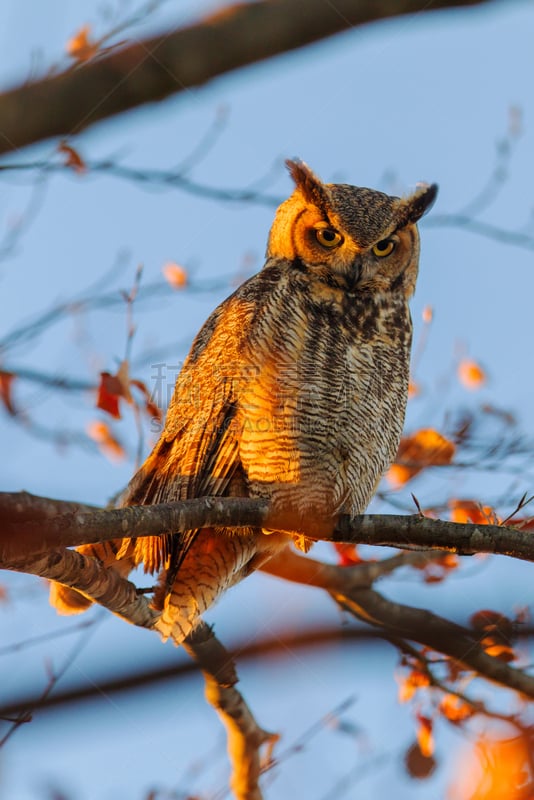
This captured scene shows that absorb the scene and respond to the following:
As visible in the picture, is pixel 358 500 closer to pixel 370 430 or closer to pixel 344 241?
pixel 370 430

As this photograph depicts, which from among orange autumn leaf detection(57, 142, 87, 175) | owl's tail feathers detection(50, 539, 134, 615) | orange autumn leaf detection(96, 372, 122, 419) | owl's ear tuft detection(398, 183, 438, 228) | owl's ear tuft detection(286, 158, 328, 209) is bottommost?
owl's tail feathers detection(50, 539, 134, 615)

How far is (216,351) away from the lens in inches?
131


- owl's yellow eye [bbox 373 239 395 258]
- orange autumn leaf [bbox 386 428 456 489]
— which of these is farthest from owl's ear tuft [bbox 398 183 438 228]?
orange autumn leaf [bbox 386 428 456 489]

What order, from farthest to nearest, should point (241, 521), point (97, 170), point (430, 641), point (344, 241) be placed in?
point (97, 170) < point (344, 241) < point (241, 521) < point (430, 641)

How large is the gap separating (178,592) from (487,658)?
1.17 meters

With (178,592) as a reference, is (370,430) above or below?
above

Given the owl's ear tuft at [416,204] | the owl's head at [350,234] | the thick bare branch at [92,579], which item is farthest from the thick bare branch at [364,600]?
the owl's ear tuft at [416,204]

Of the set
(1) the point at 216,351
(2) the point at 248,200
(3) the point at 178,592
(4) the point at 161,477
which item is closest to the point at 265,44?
(1) the point at 216,351

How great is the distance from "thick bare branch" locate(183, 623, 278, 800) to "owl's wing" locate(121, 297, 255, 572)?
0.32 metres

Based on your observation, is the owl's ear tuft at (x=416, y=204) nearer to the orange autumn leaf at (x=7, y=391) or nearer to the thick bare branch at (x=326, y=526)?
the thick bare branch at (x=326, y=526)

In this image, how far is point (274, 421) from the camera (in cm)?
313

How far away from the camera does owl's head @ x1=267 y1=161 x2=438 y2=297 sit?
11.4ft

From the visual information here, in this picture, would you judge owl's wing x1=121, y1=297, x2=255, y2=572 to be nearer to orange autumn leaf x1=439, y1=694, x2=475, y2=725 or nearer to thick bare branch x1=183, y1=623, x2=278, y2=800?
thick bare branch x1=183, y1=623, x2=278, y2=800

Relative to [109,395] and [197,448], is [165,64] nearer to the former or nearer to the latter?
[197,448]
